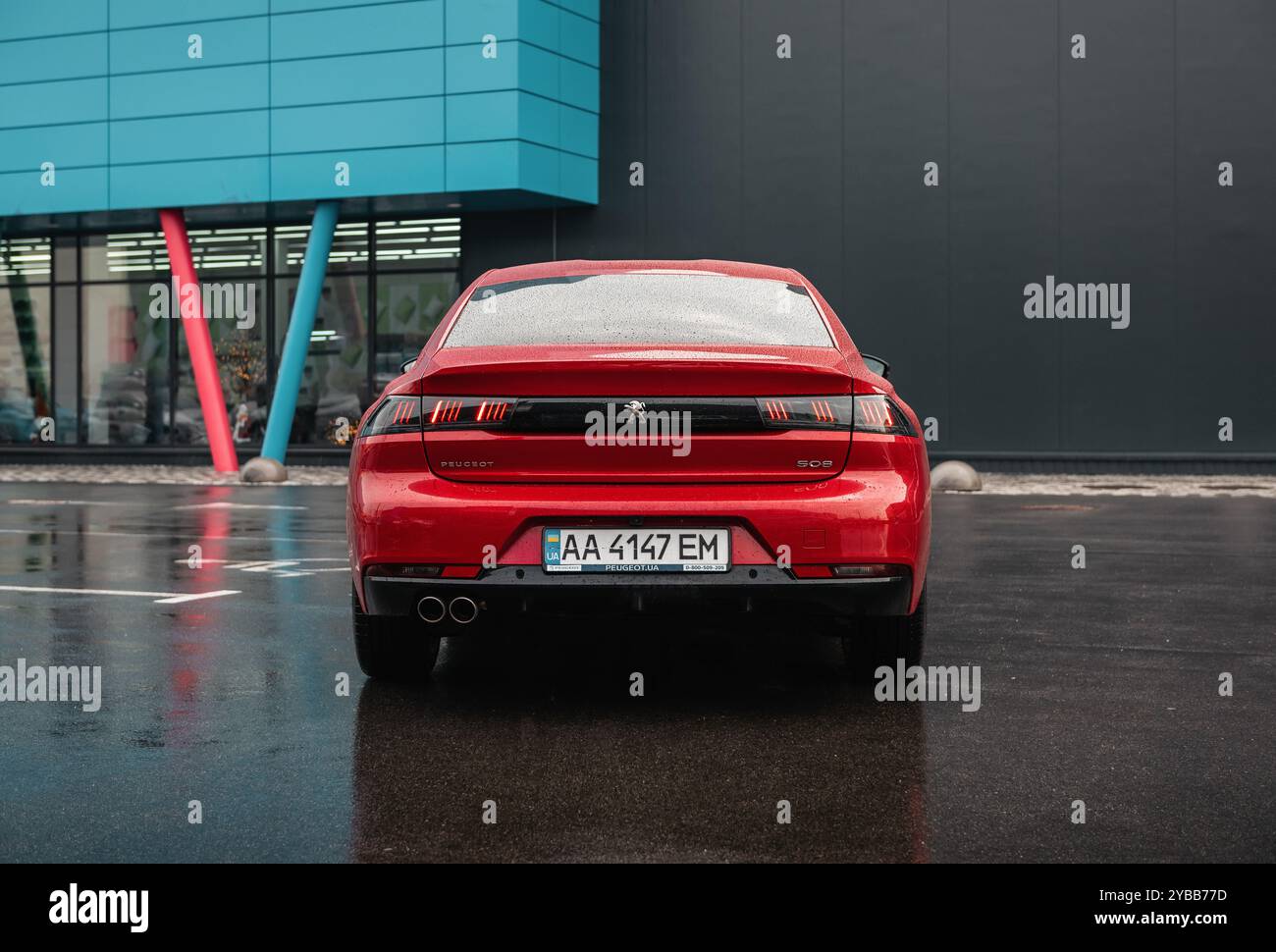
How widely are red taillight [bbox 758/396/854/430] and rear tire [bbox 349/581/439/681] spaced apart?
1.60m

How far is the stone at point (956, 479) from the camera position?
858 inches

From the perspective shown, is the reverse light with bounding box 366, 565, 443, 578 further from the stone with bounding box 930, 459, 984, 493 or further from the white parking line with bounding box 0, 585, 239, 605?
the stone with bounding box 930, 459, 984, 493

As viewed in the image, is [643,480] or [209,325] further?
[209,325]

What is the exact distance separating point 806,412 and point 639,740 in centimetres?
124

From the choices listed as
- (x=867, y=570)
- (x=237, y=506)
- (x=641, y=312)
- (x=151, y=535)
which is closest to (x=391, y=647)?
(x=641, y=312)

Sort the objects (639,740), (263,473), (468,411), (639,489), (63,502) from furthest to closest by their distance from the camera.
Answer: (263,473) < (63,502) < (468,411) < (639,489) < (639,740)

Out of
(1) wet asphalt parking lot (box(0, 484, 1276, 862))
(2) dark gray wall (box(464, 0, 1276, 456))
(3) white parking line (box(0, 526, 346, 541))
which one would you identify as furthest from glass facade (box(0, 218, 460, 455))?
(1) wet asphalt parking lot (box(0, 484, 1276, 862))

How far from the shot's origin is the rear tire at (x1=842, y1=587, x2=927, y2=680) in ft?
18.9

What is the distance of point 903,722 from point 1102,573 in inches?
216

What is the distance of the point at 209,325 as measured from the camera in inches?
1200

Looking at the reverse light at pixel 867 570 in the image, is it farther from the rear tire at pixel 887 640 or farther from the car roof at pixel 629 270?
the car roof at pixel 629 270

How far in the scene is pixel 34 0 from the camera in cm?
2805

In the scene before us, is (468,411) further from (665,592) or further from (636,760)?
(636,760)

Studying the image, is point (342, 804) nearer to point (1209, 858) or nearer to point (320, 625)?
point (1209, 858)
